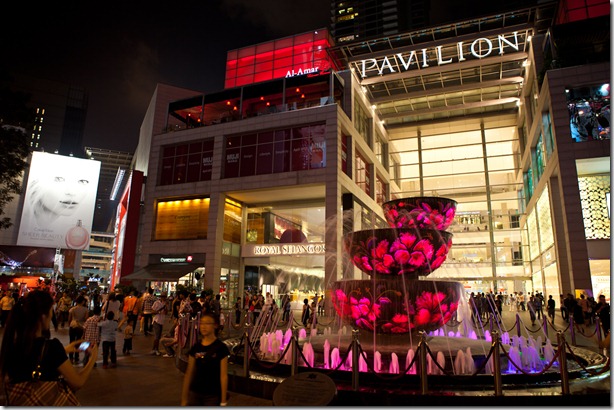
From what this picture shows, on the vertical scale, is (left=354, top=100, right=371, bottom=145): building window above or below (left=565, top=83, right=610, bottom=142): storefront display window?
above

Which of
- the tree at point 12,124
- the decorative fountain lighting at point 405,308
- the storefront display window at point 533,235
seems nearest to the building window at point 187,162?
the tree at point 12,124

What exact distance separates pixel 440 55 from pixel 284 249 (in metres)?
22.4

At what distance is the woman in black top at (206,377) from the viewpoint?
3.70 meters

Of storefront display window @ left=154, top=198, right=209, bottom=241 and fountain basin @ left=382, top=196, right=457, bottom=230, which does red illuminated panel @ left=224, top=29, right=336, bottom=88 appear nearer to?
storefront display window @ left=154, top=198, right=209, bottom=241

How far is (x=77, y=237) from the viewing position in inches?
2101

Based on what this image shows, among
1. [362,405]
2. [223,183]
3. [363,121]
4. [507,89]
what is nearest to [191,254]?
[223,183]

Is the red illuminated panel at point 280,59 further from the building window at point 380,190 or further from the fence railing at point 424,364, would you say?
the fence railing at point 424,364

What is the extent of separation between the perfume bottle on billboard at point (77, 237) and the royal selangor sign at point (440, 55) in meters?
39.9

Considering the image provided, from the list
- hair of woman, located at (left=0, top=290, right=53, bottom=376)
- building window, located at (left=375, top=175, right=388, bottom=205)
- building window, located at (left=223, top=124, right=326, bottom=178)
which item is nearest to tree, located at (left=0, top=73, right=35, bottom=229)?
building window, located at (left=223, top=124, right=326, bottom=178)

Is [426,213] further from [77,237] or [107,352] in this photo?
[77,237]

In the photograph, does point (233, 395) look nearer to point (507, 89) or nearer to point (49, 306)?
point (49, 306)

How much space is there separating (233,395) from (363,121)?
3669cm

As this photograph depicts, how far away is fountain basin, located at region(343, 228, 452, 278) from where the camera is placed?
7.90m

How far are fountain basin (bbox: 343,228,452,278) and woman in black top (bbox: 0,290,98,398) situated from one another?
571 centimetres
